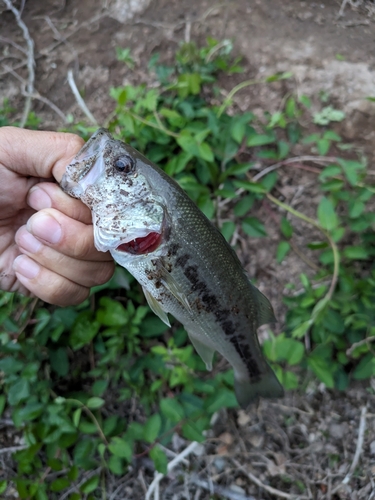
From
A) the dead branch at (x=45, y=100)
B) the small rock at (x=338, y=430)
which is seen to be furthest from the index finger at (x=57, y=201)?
the small rock at (x=338, y=430)

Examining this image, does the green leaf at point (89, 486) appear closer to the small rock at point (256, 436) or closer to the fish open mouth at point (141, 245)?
the small rock at point (256, 436)

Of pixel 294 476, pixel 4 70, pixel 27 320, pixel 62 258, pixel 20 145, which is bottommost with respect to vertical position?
pixel 294 476

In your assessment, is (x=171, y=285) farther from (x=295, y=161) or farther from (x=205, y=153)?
(x=295, y=161)

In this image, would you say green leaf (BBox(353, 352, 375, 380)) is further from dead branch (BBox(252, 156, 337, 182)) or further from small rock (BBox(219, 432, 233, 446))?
dead branch (BBox(252, 156, 337, 182))

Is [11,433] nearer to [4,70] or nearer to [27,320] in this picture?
[27,320]

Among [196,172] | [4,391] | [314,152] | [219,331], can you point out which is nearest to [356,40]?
[314,152]
